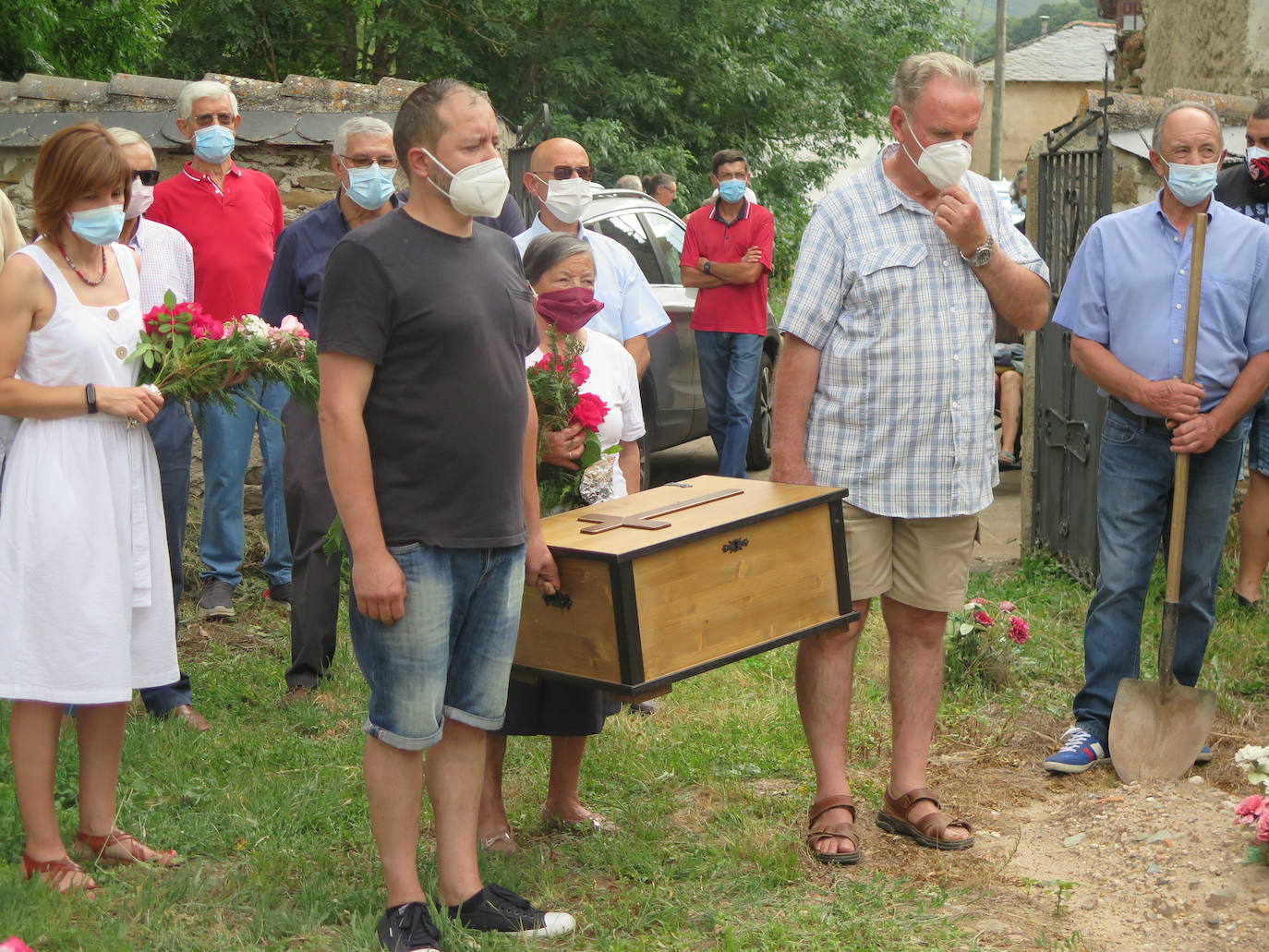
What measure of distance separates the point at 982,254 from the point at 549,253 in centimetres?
123

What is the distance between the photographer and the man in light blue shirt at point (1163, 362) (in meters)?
4.67

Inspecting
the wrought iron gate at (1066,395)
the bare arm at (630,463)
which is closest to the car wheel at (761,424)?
the wrought iron gate at (1066,395)

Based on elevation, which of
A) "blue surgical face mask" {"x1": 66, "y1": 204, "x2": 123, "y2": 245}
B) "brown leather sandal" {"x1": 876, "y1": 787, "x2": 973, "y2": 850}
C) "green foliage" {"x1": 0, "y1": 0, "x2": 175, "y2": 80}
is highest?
"green foliage" {"x1": 0, "y1": 0, "x2": 175, "y2": 80}

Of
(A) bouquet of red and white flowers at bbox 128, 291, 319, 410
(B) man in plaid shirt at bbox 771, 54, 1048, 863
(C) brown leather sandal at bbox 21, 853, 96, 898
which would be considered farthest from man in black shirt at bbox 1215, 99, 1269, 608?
(C) brown leather sandal at bbox 21, 853, 96, 898

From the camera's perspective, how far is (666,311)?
9578 mm

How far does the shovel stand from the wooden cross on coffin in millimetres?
1645

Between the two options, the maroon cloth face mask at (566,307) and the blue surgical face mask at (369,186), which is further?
the blue surgical face mask at (369,186)

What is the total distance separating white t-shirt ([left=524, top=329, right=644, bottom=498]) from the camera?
4227mm

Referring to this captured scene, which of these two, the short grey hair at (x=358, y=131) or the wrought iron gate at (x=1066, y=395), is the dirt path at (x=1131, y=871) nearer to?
the wrought iron gate at (x=1066, y=395)

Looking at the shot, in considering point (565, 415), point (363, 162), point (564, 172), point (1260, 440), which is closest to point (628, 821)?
point (565, 415)

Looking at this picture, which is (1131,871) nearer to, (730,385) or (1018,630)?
(1018,630)

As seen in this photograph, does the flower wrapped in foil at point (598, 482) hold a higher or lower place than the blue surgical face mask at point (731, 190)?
lower

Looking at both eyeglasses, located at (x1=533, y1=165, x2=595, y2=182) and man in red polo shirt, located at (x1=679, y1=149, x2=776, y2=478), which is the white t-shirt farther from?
man in red polo shirt, located at (x1=679, y1=149, x2=776, y2=478)

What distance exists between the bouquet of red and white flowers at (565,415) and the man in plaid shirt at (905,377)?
0.55 m
